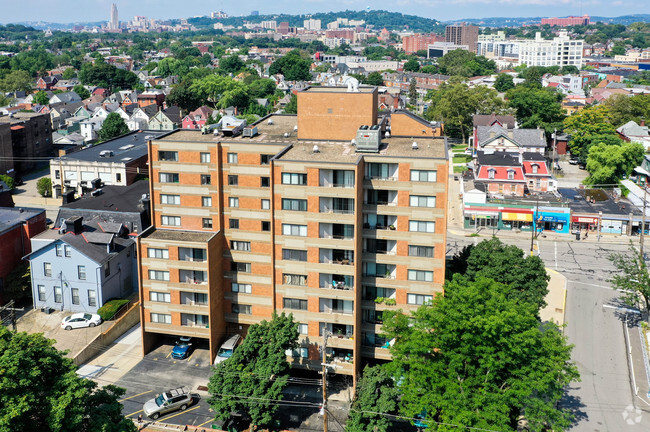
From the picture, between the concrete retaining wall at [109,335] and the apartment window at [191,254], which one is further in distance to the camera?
the concrete retaining wall at [109,335]

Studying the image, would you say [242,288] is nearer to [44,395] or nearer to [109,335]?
[109,335]

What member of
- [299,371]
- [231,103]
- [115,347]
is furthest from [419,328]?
[231,103]

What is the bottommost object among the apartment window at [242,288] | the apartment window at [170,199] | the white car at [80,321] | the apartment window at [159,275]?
the white car at [80,321]

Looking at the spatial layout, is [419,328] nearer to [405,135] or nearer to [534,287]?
[534,287]

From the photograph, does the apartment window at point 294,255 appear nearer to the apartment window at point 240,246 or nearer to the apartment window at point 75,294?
the apartment window at point 240,246

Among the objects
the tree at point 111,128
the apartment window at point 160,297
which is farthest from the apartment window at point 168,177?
the tree at point 111,128

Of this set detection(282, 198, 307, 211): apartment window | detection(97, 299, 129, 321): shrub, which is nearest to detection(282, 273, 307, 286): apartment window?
detection(282, 198, 307, 211): apartment window

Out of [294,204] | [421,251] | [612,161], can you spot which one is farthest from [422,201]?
[612,161]
